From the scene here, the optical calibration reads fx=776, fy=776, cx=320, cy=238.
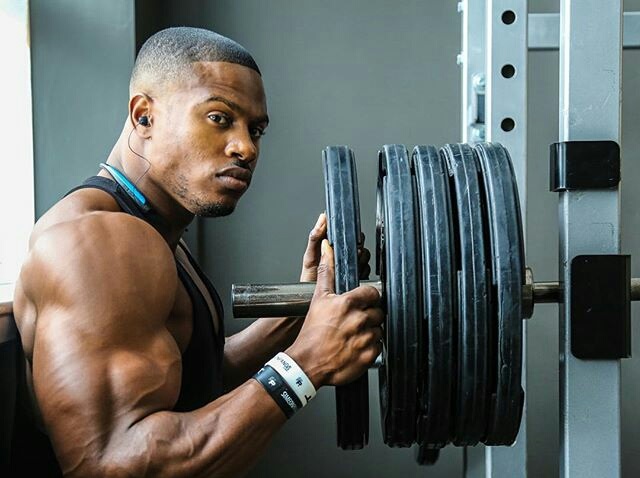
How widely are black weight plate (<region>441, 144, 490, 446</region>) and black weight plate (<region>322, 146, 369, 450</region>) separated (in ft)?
0.48

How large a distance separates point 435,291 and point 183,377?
506 millimetres

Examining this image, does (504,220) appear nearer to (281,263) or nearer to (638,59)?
(281,263)

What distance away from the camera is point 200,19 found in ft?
8.30

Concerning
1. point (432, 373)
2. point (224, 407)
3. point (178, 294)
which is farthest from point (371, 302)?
point (178, 294)

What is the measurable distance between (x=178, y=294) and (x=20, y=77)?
1100 mm

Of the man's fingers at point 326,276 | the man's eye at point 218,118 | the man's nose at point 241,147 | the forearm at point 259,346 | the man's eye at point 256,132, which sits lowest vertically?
the forearm at point 259,346

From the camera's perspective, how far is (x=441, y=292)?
1.09m

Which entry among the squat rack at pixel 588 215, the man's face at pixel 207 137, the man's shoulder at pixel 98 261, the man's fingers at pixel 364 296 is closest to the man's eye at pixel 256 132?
the man's face at pixel 207 137

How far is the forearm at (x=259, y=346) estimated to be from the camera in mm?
1747

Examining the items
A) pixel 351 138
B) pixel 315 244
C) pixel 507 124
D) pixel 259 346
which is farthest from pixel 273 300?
pixel 351 138

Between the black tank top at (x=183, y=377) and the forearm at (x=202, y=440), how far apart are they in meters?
0.21

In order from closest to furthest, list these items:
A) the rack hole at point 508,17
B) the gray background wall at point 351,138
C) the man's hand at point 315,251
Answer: the man's hand at point 315,251 → the rack hole at point 508,17 → the gray background wall at point 351,138

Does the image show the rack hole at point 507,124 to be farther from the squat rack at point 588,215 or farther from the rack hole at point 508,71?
the squat rack at point 588,215

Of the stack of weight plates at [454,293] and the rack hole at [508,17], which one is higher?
the rack hole at [508,17]
